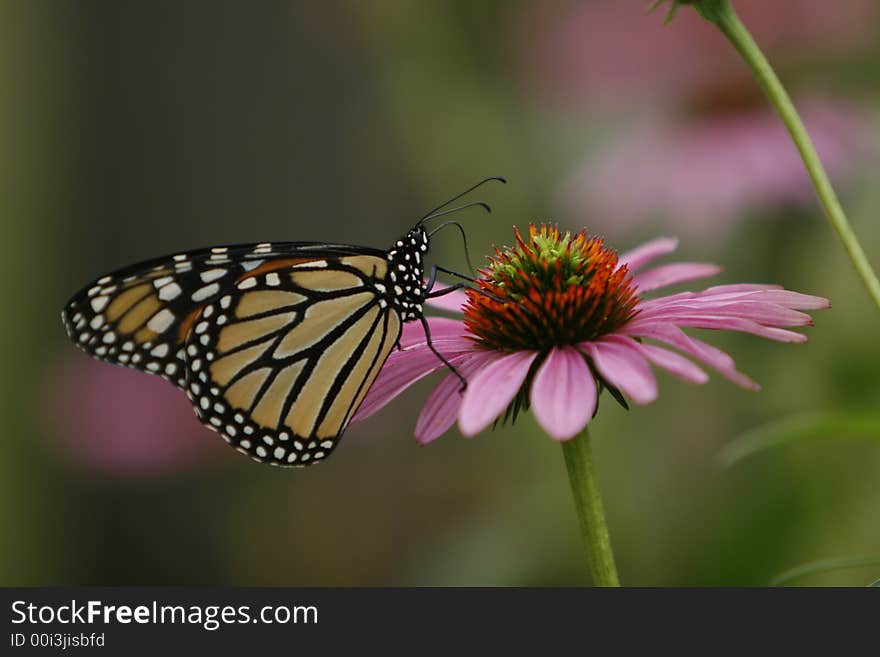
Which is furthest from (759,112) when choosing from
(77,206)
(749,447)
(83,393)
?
(77,206)

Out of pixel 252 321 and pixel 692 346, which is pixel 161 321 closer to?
pixel 252 321

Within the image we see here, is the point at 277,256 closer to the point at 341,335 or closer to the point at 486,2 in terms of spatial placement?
the point at 341,335

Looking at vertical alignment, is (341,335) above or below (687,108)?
below

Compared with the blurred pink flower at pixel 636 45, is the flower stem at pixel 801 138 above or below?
below

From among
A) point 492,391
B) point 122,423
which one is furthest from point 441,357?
point 122,423

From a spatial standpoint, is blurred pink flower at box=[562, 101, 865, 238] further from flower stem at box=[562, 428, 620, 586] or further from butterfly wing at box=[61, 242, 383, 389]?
flower stem at box=[562, 428, 620, 586]

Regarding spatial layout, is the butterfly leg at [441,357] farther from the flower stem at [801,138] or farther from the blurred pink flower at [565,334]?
the flower stem at [801,138]

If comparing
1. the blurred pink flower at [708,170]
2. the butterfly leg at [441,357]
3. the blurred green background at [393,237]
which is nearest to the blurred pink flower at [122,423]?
the blurred green background at [393,237]
